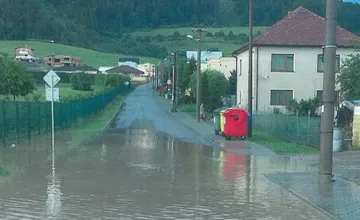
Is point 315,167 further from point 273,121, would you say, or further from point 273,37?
Answer: point 273,37

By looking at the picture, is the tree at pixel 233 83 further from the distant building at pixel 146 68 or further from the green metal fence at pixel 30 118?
the distant building at pixel 146 68

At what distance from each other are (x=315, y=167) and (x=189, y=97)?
61767mm

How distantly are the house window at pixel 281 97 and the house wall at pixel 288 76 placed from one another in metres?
0.30

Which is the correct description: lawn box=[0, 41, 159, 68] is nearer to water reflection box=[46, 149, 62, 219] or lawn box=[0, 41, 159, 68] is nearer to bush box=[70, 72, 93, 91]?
bush box=[70, 72, 93, 91]

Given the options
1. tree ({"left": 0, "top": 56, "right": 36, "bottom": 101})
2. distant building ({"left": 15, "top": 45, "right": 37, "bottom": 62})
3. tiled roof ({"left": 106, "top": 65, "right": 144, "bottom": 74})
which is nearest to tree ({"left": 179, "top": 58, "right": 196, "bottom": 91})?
tree ({"left": 0, "top": 56, "right": 36, "bottom": 101})

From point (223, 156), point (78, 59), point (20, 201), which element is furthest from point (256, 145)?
point (78, 59)

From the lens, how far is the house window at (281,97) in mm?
51062

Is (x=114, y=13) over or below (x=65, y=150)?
over

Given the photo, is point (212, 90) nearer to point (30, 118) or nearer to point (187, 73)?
point (187, 73)

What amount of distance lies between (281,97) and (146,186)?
122 feet

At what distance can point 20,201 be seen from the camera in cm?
1287

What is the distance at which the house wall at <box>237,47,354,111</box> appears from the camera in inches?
1981

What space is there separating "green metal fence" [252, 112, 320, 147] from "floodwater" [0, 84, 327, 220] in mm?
4050

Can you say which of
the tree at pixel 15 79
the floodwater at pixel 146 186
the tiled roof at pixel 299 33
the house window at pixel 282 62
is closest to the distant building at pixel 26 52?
the tiled roof at pixel 299 33
